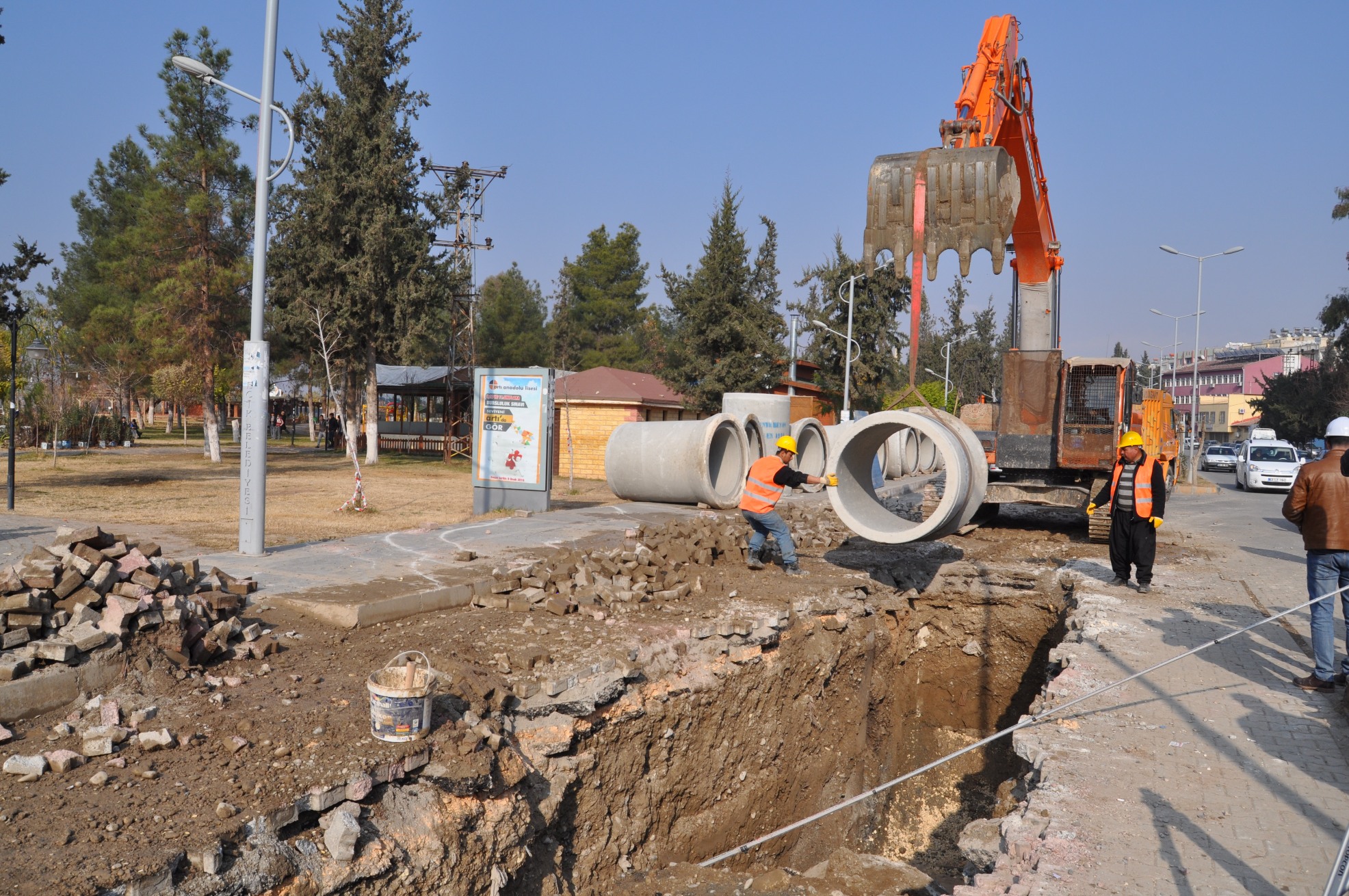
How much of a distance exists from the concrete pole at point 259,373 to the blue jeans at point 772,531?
5323mm

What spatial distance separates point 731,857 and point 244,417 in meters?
6.76

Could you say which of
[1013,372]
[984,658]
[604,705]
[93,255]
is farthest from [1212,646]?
[93,255]

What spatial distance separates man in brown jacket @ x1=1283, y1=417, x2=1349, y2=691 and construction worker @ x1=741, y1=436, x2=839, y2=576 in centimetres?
421

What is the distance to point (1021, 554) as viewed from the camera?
12.2 meters

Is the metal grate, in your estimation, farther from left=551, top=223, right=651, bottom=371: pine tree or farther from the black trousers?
left=551, top=223, right=651, bottom=371: pine tree

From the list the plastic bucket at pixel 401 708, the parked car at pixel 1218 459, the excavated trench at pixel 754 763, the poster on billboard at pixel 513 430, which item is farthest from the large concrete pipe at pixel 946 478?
the parked car at pixel 1218 459

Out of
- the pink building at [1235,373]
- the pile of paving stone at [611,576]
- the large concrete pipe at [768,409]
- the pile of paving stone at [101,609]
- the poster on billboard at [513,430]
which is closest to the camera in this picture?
the pile of paving stone at [101,609]

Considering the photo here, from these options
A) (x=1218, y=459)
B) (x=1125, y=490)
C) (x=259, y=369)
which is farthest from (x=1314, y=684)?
(x=1218, y=459)

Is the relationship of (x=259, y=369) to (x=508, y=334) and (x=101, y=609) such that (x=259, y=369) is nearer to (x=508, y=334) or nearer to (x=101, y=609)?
(x=101, y=609)

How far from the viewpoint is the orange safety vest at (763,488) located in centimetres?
974

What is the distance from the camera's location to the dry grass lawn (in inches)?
491

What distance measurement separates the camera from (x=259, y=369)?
31.0ft

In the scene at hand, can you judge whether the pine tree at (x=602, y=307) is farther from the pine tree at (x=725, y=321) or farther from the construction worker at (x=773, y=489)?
the construction worker at (x=773, y=489)

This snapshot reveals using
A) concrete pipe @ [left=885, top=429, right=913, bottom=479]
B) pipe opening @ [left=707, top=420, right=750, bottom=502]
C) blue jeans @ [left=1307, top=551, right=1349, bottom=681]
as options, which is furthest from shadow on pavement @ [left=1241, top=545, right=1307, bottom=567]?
concrete pipe @ [left=885, top=429, right=913, bottom=479]
